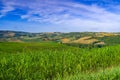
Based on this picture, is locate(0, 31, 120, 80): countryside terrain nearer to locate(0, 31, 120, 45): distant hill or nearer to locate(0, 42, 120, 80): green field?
locate(0, 42, 120, 80): green field

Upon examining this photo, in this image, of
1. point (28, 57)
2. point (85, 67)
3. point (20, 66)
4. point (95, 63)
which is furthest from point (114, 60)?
point (20, 66)

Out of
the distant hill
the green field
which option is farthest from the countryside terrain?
the distant hill

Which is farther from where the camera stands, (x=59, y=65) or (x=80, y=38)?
(x=80, y=38)

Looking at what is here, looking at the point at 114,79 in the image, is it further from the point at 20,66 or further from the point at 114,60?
the point at 114,60

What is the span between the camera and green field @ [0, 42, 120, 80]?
9318 mm

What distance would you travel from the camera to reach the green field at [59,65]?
9.32 meters

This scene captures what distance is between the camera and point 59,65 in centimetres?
1235

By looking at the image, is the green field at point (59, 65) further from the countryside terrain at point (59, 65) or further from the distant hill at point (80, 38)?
the distant hill at point (80, 38)

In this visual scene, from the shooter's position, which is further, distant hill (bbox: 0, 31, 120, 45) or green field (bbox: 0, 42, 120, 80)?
distant hill (bbox: 0, 31, 120, 45)

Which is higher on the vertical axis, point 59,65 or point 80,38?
point 59,65

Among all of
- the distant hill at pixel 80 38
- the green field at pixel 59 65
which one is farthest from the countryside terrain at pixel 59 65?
the distant hill at pixel 80 38

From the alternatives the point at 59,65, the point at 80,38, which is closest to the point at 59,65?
the point at 59,65

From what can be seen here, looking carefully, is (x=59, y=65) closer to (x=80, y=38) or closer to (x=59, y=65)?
(x=59, y=65)

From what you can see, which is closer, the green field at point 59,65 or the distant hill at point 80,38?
Answer: the green field at point 59,65
